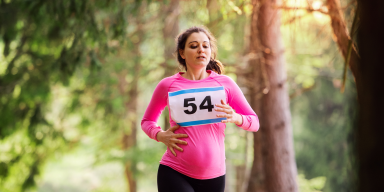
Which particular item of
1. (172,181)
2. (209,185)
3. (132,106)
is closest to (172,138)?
(172,181)

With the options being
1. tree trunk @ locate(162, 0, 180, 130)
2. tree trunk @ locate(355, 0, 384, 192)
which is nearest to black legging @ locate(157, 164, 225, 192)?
tree trunk @ locate(355, 0, 384, 192)

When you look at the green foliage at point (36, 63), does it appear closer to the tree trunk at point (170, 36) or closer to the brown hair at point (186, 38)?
the tree trunk at point (170, 36)

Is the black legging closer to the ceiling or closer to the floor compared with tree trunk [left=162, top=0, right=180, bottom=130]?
closer to the floor

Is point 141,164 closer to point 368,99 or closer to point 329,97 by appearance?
point 368,99

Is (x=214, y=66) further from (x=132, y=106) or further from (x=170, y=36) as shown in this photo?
(x=132, y=106)

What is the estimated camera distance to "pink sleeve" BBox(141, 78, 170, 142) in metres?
2.24

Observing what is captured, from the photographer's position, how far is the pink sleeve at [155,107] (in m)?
2.24

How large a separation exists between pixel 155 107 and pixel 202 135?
0.42 m

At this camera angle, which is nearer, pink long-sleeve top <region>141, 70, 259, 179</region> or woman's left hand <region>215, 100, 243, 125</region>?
woman's left hand <region>215, 100, 243, 125</region>

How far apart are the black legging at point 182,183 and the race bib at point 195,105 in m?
0.33

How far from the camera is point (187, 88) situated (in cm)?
218

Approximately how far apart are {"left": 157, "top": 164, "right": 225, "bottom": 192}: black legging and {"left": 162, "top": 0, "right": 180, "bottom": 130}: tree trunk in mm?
3916

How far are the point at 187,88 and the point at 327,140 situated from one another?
45.3 ft

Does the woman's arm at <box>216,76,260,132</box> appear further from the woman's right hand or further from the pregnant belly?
the woman's right hand
